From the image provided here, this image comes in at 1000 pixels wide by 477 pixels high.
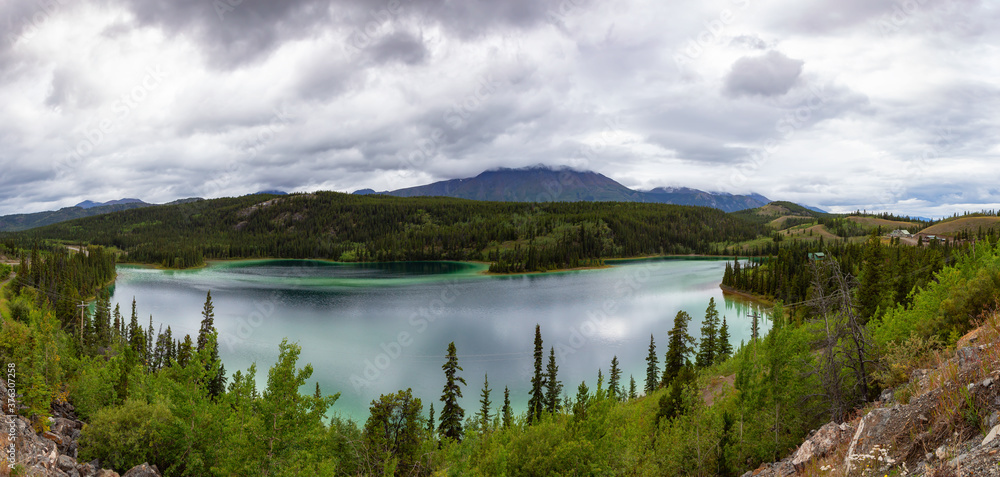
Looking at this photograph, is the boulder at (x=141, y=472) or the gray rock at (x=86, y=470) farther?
the boulder at (x=141, y=472)

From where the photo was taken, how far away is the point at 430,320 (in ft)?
227

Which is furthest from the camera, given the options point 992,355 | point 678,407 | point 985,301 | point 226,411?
point 678,407

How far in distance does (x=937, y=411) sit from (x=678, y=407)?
2352 cm

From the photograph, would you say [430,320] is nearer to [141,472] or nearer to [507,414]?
[507,414]

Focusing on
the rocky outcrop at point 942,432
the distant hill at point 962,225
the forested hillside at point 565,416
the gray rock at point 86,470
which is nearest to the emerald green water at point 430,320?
the forested hillside at point 565,416

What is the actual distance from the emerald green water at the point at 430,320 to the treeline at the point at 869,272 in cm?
654

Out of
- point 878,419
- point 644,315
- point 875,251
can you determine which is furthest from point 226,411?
point 644,315

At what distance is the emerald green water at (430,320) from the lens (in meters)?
46.9

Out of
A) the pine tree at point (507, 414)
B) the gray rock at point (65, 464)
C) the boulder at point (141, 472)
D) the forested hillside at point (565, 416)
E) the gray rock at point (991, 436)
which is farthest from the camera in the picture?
the pine tree at point (507, 414)

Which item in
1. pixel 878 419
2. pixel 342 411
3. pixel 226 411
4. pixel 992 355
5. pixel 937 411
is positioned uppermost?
pixel 992 355

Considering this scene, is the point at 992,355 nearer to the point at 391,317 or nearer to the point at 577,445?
the point at 577,445

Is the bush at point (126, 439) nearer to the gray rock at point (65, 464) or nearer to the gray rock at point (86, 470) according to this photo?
the gray rock at point (86, 470)

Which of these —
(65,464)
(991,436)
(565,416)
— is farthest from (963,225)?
(65,464)

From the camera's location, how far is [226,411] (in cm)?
2164
